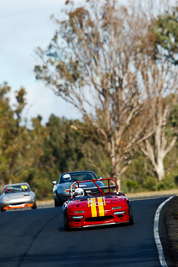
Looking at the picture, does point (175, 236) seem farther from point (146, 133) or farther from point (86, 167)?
point (86, 167)

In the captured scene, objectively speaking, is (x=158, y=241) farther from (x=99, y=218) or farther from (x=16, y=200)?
(x=16, y=200)

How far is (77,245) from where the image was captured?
12312 mm

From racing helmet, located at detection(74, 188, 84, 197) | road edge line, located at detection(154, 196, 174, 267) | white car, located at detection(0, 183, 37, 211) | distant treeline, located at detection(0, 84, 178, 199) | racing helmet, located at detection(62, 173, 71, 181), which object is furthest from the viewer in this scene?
distant treeline, located at detection(0, 84, 178, 199)

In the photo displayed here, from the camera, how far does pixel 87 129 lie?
51844 millimetres

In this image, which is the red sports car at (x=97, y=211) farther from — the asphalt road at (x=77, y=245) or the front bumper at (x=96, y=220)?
the asphalt road at (x=77, y=245)

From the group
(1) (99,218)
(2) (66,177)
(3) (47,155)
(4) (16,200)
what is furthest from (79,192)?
(3) (47,155)

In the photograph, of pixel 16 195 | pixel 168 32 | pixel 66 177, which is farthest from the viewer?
pixel 168 32

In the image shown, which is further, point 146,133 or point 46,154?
point 46,154

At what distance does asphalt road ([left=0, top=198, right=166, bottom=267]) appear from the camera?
10367mm

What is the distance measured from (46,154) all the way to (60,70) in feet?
91.4

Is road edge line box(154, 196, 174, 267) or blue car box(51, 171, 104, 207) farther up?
blue car box(51, 171, 104, 207)

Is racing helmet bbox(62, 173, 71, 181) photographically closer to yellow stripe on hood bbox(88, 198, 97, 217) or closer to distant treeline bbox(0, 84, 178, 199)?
yellow stripe on hood bbox(88, 198, 97, 217)

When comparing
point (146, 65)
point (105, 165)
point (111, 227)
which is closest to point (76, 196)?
point (111, 227)

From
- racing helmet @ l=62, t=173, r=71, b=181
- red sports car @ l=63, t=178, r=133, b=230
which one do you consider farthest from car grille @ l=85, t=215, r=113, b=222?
racing helmet @ l=62, t=173, r=71, b=181
